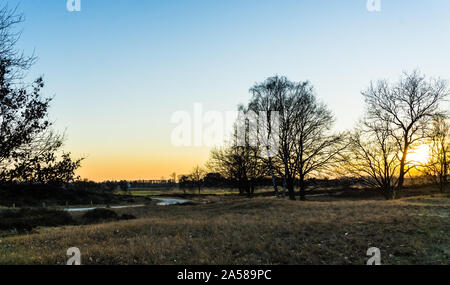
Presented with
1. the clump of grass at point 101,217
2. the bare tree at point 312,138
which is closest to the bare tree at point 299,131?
the bare tree at point 312,138

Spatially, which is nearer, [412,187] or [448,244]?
[448,244]

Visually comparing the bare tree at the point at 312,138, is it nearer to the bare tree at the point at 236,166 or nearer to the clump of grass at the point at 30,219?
the bare tree at the point at 236,166

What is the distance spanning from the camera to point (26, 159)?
7434mm

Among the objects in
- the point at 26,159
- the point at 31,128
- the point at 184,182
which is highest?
the point at 31,128

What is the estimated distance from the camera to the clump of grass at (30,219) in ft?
64.0

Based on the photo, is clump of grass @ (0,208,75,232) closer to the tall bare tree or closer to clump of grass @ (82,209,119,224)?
clump of grass @ (82,209,119,224)

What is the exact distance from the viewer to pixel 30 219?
22594 mm

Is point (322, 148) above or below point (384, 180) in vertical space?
above

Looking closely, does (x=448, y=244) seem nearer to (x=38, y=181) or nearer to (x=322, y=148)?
(x=38, y=181)

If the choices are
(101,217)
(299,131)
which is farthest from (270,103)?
(101,217)
